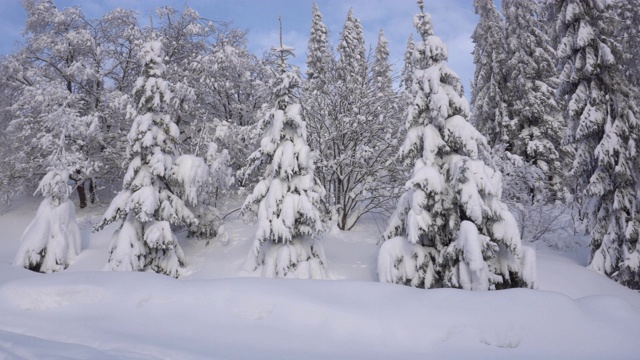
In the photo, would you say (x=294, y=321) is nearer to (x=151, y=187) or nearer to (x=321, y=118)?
(x=151, y=187)

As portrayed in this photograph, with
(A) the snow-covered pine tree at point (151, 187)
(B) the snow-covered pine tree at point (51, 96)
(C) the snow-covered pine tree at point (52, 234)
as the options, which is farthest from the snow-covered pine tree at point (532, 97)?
(B) the snow-covered pine tree at point (51, 96)

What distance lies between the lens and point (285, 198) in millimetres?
12211

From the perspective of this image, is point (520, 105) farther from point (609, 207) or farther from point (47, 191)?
point (47, 191)

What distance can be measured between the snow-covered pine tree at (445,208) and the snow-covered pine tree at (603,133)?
613 cm

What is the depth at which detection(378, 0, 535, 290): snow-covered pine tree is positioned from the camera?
381 inches

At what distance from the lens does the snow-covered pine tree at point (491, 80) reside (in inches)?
947

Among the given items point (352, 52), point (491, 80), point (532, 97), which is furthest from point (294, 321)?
point (352, 52)

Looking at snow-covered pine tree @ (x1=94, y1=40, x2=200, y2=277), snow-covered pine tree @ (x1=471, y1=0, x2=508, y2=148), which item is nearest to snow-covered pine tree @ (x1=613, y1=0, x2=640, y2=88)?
snow-covered pine tree @ (x1=471, y1=0, x2=508, y2=148)

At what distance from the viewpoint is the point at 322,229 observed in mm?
12148

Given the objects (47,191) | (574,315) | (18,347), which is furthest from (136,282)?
(47,191)

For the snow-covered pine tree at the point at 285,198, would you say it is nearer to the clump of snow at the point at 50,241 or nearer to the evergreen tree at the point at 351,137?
the evergreen tree at the point at 351,137

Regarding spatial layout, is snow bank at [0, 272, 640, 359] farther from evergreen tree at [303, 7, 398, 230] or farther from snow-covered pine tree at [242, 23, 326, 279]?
evergreen tree at [303, 7, 398, 230]

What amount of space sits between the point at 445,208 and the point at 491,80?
17539mm

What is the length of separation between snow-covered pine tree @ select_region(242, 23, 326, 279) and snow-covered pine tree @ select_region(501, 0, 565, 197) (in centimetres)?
1449
